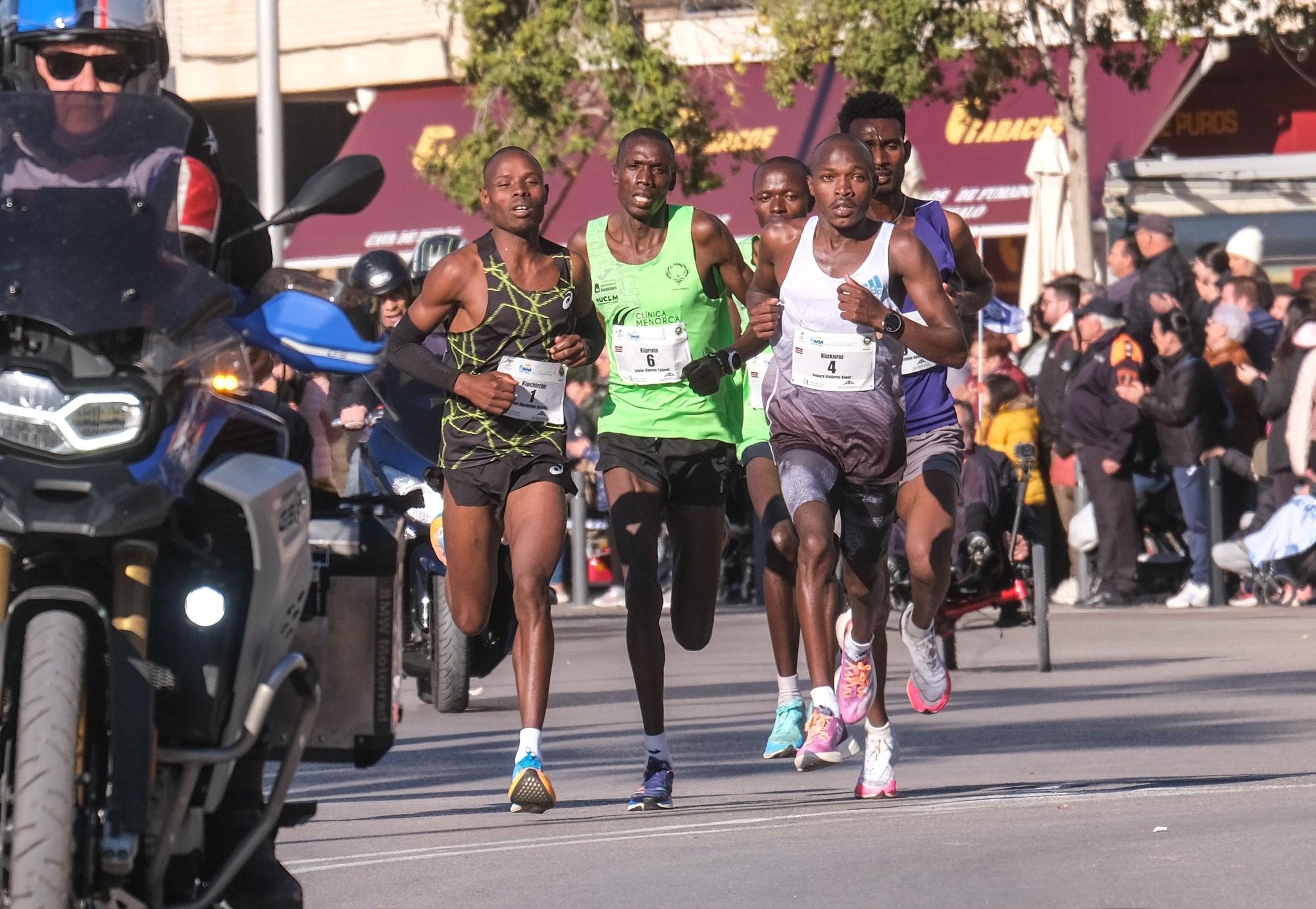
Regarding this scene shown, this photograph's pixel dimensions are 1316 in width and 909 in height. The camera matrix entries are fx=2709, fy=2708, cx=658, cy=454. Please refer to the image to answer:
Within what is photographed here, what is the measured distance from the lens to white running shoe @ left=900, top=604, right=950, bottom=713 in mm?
9484

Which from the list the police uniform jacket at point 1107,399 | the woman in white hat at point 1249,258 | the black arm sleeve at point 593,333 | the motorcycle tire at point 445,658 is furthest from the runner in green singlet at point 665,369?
the woman in white hat at point 1249,258

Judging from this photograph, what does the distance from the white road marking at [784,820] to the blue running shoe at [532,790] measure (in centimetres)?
14

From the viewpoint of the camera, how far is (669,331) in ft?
30.1

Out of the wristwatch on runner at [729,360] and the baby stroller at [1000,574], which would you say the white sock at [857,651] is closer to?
the wristwatch on runner at [729,360]

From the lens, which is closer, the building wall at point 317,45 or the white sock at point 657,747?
the white sock at point 657,747

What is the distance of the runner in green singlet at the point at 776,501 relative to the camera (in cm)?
956

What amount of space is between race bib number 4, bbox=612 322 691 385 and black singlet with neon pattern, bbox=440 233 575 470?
0.40 metres

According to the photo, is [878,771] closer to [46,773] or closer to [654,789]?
[654,789]

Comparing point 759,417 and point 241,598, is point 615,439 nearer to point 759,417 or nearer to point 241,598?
point 759,417

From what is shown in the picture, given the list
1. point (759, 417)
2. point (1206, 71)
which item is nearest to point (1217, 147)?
point (1206, 71)

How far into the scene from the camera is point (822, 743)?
844cm

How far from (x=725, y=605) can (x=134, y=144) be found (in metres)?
14.8

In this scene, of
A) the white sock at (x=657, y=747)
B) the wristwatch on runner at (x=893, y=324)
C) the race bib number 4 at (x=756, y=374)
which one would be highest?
the wristwatch on runner at (x=893, y=324)

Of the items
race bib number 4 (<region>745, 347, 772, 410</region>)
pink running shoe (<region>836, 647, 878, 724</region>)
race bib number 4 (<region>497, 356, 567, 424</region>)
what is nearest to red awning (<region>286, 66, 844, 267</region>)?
race bib number 4 (<region>745, 347, 772, 410</region>)
